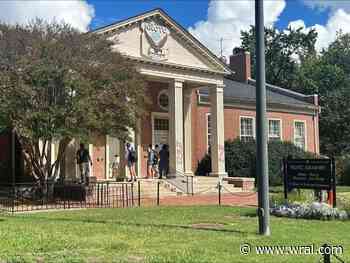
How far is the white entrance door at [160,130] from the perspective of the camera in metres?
29.8

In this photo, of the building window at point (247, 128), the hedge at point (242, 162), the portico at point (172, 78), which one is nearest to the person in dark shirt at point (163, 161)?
the portico at point (172, 78)

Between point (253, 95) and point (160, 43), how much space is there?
35.3 feet

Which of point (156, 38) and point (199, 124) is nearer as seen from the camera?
point (156, 38)

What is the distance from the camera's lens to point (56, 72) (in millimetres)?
18438

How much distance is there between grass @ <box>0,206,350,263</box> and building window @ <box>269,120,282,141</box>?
68.8ft

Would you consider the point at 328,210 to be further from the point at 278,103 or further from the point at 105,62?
the point at 278,103

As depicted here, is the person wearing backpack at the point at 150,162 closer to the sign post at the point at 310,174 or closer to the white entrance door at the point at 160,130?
the white entrance door at the point at 160,130

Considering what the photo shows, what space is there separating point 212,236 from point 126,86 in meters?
10.3

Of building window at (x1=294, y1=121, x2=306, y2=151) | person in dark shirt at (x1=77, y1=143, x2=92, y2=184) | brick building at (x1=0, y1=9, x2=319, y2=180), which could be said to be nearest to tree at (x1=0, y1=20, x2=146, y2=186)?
person in dark shirt at (x1=77, y1=143, x2=92, y2=184)

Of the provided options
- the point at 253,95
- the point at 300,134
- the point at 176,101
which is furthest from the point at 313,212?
the point at 300,134

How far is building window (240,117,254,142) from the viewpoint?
34.3m

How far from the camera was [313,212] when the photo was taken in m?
14.4

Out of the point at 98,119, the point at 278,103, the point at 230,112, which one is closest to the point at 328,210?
the point at 98,119

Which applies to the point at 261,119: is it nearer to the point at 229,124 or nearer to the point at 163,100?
the point at 163,100
